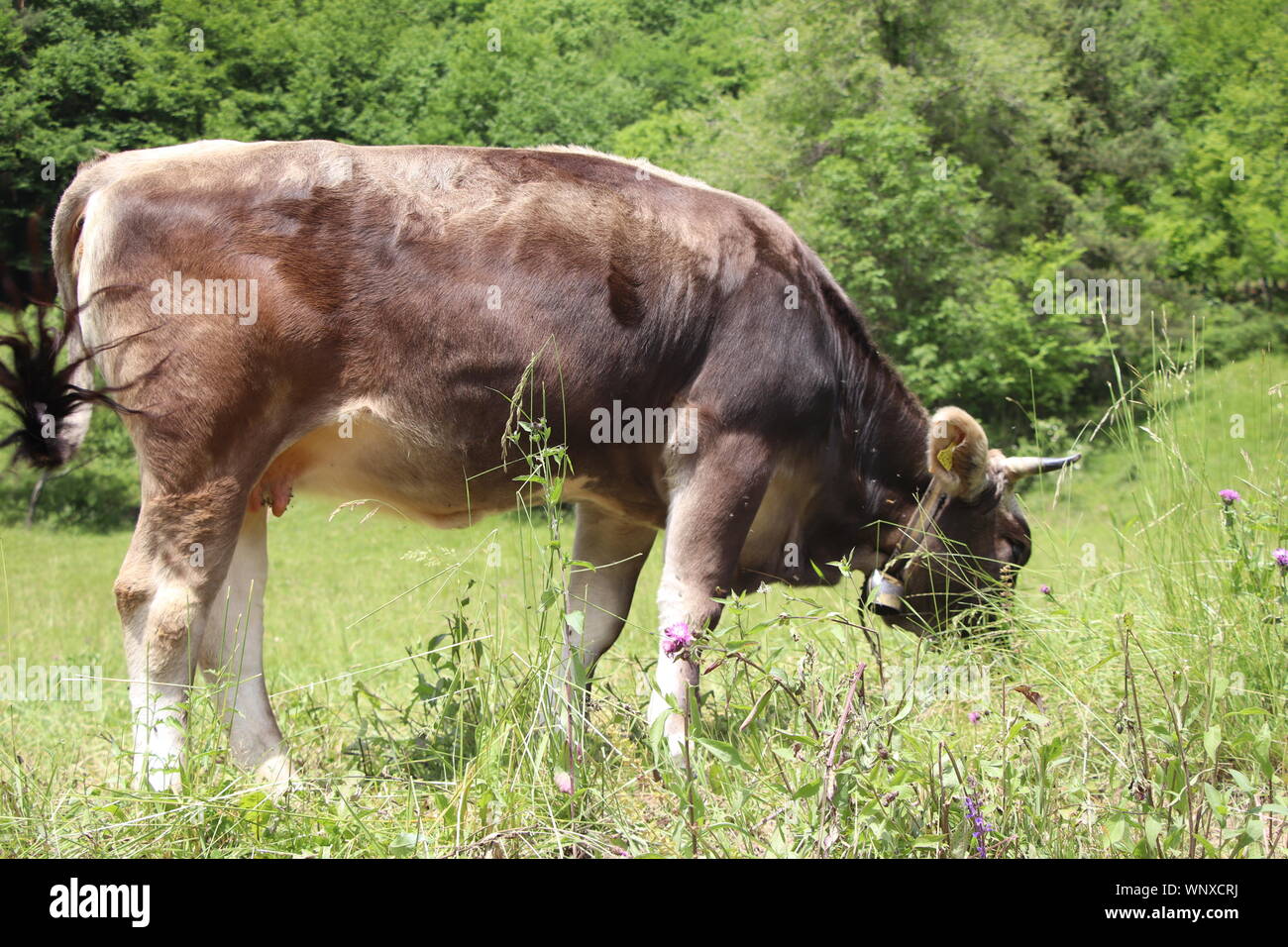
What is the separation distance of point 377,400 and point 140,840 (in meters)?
1.60

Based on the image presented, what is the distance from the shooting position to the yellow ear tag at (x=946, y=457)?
16.2ft

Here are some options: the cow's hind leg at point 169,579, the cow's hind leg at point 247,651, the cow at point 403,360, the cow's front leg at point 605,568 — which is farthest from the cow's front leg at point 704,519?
the cow's hind leg at point 169,579

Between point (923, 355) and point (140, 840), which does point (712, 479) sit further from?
point (923, 355)

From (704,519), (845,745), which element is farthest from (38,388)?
(845,745)

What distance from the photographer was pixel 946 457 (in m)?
4.98

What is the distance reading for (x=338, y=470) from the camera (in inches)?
171

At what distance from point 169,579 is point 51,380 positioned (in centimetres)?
89

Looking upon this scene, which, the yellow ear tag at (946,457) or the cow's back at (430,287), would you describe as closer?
the cow's back at (430,287)

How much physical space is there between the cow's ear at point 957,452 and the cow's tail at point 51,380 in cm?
325

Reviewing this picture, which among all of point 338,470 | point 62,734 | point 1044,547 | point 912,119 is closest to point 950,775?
point 338,470

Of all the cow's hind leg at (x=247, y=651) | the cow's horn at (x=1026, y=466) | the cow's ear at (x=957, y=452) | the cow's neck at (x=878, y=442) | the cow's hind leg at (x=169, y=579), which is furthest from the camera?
the cow's horn at (x=1026, y=466)

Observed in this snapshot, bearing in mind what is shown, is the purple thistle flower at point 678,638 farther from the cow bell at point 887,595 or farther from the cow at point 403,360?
the cow bell at point 887,595

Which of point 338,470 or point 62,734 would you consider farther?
point 62,734

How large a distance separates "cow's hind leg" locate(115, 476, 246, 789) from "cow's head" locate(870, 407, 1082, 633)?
2.81 m
